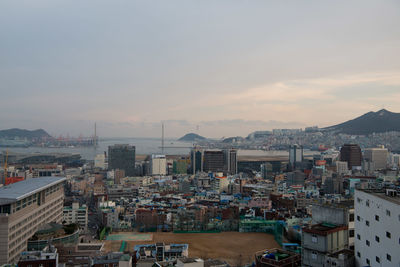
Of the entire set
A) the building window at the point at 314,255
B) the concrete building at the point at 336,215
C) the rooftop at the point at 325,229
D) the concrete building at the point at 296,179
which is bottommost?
the concrete building at the point at 296,179

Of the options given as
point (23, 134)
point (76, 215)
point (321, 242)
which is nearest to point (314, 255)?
point (321, 242)

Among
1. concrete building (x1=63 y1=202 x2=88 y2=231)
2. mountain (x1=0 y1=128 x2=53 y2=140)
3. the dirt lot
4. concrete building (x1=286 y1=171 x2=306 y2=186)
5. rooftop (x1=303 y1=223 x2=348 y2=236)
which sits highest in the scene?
mountain (x1=0 y1=128 x2=53 y2=140)

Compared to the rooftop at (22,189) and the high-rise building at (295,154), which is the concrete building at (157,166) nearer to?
the high-rise building at (295,154)

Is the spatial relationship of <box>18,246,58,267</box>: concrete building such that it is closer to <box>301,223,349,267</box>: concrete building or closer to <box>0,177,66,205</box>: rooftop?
<box>0,177,66,205</box>: rooftop

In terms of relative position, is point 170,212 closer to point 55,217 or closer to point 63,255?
point 55,217

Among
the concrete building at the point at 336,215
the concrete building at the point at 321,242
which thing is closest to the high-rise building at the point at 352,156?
the concrete building at the point at 336,215

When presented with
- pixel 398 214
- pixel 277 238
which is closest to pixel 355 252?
pixel 398 214

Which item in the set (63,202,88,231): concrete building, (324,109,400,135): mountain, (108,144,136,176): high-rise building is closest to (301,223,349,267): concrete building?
(63,202,88,231): concrete building
